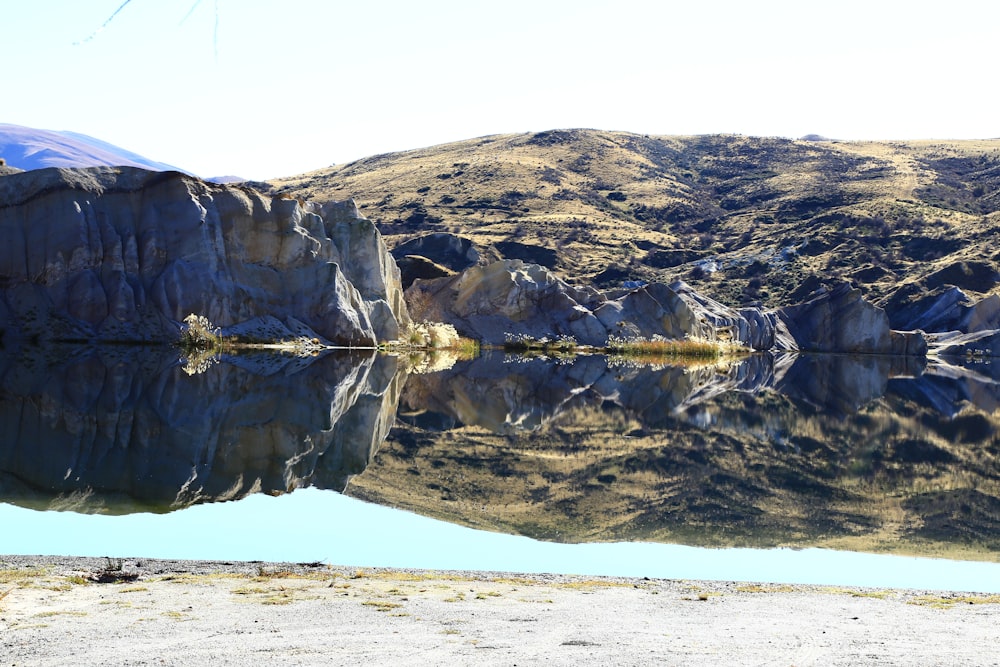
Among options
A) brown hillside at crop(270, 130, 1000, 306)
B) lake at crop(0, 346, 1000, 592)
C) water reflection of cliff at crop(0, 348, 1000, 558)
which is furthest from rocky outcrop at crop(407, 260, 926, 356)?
lake at crop(0, 346, 1000, 592)

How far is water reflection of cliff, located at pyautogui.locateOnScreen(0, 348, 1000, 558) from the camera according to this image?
17578 millimetres

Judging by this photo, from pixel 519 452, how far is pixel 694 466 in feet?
13.1

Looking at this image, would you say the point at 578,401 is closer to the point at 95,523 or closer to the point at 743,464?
the point at 743,464

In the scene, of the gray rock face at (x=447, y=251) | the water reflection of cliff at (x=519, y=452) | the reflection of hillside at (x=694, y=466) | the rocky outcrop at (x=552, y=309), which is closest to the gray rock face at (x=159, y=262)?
the water reflection of cliff at (x=519, y=452)

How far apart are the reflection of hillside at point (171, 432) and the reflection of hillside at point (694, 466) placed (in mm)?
1377

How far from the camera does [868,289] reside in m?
132

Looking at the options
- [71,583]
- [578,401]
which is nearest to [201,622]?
[71,583]

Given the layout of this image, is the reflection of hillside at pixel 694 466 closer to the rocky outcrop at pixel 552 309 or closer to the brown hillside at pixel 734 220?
the rocky outcrop at pixel 552 309

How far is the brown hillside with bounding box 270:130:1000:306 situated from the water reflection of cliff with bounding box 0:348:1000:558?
95179 mm

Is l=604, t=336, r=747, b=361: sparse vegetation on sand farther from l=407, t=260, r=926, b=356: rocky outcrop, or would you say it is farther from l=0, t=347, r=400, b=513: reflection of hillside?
l=0, t=347, r=400, b=513: reflection of hillside

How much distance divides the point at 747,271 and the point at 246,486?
128213mm

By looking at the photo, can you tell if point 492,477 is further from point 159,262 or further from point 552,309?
point 552,309

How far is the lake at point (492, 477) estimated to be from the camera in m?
15.0

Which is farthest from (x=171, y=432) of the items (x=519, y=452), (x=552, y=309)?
(x=552, y=309)
